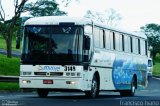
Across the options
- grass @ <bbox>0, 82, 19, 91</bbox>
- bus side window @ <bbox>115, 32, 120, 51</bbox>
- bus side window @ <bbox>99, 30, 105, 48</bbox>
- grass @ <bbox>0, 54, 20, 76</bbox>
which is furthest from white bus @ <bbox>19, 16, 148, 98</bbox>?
grass @ <bbox>0, 54, 20, 76</bbox>

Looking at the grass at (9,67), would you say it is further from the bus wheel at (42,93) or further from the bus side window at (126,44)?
the bus wheel at (42,93)

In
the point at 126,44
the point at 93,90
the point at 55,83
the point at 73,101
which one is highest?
the point at 126,44

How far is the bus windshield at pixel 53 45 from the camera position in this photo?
2292 cm

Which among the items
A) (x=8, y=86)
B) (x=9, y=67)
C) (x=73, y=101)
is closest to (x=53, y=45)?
(x=73, y=101)

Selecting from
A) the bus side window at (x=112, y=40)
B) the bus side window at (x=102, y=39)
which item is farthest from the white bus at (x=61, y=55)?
the bus side window at (x=112, y=40)

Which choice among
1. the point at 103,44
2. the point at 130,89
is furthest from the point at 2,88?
the point at 103,44

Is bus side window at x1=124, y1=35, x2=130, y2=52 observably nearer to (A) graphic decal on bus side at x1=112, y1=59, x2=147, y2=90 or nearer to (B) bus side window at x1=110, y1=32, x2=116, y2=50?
(A) graphic decal on bus side at x1=112, y1=59, x2=147, y2=90

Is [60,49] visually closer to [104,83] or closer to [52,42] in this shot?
[52,42]

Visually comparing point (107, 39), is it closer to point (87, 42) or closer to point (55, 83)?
point (87, 42)

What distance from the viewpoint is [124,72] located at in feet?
95.1

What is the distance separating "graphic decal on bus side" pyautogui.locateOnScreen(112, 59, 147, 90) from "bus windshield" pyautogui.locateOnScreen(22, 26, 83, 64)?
4537 millimetres

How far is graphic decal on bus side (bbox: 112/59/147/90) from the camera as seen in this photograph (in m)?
27.6

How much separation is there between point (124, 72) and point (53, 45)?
264 inches

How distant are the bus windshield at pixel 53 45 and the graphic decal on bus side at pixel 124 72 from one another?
4.54m
